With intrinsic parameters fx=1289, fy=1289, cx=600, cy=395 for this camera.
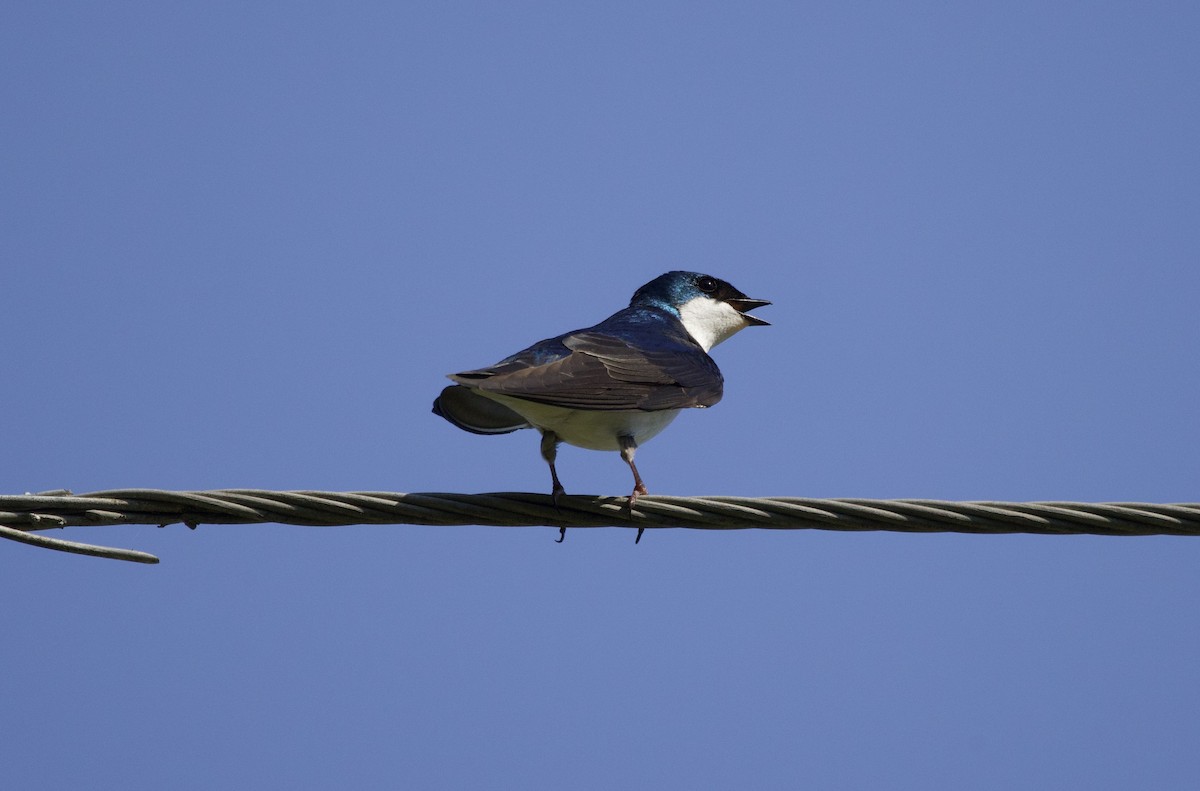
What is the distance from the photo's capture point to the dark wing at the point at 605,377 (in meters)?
5.48

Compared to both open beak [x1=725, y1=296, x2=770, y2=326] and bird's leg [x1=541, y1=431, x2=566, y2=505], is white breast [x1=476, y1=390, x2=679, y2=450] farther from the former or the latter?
open beak [x1=725, y1=296, x2=770, y2=326]

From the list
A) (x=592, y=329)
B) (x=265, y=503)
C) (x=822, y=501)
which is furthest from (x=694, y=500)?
(x=592, y=329)

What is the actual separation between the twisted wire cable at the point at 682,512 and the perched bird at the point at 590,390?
0.95 m

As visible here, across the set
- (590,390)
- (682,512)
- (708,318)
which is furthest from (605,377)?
(708,318)

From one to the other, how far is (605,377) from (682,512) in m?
1.50

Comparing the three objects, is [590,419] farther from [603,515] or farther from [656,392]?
[603,515]

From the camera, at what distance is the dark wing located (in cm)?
548

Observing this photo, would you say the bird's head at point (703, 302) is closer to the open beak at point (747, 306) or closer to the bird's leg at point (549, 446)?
the open beak at point (747, 306)

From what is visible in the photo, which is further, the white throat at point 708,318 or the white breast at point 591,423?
the white throat at point 708,318

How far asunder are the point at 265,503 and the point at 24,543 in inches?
29.4

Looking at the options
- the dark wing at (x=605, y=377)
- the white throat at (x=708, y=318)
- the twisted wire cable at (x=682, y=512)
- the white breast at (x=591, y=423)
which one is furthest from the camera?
the white throat at (x=708, y=318)

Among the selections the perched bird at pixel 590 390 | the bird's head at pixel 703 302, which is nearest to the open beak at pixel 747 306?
the bird's head at pixel 703 302

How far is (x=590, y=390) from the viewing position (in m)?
5.74

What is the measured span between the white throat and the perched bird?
3.67 feet
